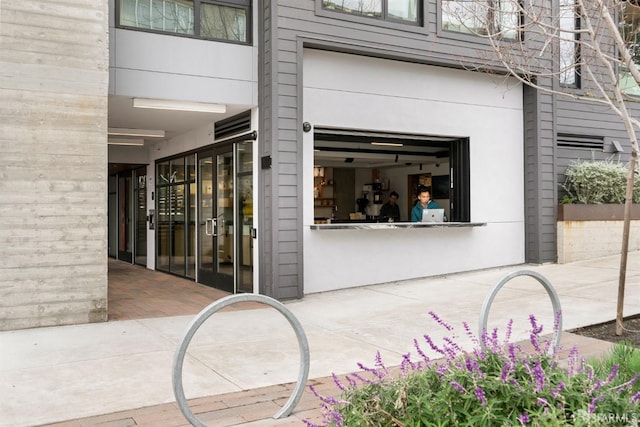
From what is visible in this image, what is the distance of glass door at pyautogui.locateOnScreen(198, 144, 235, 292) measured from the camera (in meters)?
10.2

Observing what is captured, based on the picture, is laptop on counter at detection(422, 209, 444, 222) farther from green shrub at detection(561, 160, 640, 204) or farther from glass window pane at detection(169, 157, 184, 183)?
glass window pane at detection(169, 157, 184, 183)

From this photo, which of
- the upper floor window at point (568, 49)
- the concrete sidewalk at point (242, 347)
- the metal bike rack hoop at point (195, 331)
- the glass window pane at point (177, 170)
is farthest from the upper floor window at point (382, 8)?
the metal bike rack hoop at point (195, 331)

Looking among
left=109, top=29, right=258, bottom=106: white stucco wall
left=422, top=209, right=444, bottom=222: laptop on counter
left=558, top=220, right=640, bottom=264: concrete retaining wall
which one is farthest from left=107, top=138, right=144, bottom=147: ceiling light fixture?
left=558, top=220, right=640, bottom=264: concrete retaining wall

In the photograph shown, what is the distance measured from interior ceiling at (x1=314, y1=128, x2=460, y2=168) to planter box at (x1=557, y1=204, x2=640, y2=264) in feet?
9.02

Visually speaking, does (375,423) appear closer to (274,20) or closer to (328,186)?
(274,20)

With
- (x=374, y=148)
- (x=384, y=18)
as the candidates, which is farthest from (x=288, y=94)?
(x=374, y=148)

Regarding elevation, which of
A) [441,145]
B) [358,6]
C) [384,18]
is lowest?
[441,145]

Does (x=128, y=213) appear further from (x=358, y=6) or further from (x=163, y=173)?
(x=358, y=6)

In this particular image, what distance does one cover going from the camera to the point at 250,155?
9.44 metres

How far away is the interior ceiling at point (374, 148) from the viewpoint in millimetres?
10258

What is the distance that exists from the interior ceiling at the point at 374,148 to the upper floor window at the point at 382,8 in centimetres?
194

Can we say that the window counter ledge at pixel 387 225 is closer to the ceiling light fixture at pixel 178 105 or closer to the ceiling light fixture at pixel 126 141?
the ceiling light fixture at pixel 178 105

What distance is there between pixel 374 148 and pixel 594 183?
4.71m

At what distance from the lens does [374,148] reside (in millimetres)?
13695
